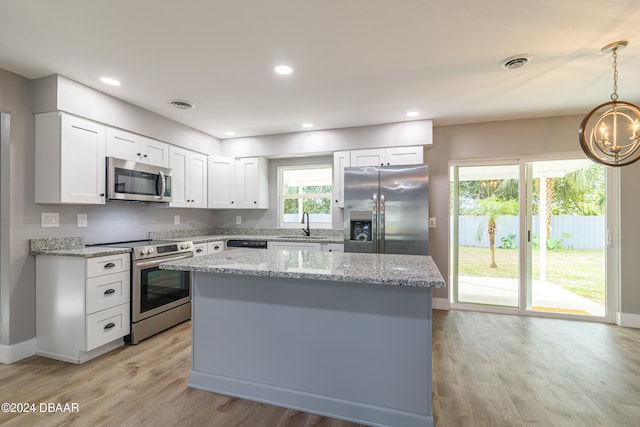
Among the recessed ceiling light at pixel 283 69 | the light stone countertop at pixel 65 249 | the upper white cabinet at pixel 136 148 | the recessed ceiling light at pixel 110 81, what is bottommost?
the light stone countertop at pixel 65 249

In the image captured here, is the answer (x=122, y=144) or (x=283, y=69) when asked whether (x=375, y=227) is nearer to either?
(x=283, y=69)

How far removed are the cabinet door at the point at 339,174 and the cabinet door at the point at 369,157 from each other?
8 cm

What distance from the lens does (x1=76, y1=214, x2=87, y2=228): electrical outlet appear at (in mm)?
2953

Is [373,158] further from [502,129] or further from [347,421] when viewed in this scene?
[347,421]

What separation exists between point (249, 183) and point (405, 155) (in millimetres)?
2279

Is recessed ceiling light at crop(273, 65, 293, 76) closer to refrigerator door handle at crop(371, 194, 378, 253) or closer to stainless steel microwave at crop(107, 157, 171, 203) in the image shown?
refrigerator door handle at crop(371, 194, 378, 253)

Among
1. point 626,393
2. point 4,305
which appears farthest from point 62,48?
point 626,393

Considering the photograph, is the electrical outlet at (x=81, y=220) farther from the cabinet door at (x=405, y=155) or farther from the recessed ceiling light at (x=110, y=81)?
the cabinet door at (x=405, y=155)

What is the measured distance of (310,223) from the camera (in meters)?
4.63

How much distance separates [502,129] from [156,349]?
4587 mm

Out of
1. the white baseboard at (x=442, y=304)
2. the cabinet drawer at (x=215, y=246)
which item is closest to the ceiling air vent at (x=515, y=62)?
the white baseboard at (x=442, y=304)

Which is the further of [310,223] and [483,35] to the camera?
[310,223]

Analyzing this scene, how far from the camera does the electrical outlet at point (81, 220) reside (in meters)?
2.95

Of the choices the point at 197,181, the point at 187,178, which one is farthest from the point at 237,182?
the point at 187,178
